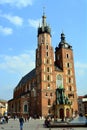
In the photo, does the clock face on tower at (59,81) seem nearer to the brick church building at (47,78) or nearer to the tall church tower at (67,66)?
the brick church building at (47,78)

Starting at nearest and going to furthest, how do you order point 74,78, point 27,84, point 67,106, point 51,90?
point 67,106 < point 51,90 < point 74,78 < point 27,84

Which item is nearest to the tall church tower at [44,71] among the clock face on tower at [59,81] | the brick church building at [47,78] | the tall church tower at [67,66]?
the brick church building at [47,78]

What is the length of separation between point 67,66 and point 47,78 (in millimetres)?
9178

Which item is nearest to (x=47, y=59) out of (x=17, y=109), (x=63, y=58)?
(x=63, y=58)

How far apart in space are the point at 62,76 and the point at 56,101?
9.92 m

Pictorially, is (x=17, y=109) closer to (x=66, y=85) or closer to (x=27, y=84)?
(x=27, y=84)

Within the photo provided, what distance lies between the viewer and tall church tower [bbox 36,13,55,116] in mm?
70125

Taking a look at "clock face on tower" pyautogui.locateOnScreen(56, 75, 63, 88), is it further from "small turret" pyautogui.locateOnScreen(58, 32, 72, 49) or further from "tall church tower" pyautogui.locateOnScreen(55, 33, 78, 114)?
"small turret" pyautogui.locateOnScreen(58, 32, 72, 49)

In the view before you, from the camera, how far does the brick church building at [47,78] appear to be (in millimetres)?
71312

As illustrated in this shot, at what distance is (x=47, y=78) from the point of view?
73.6 metres

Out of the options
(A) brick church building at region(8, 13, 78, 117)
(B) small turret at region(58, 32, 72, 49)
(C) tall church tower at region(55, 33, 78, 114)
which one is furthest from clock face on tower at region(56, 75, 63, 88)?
(B) small turret at region(58, 32, 72, 49)

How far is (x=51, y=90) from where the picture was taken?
239ft

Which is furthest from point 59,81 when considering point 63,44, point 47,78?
point 63,44

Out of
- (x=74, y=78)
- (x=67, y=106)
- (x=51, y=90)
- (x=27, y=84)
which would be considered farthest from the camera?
(x=27, y=84)
